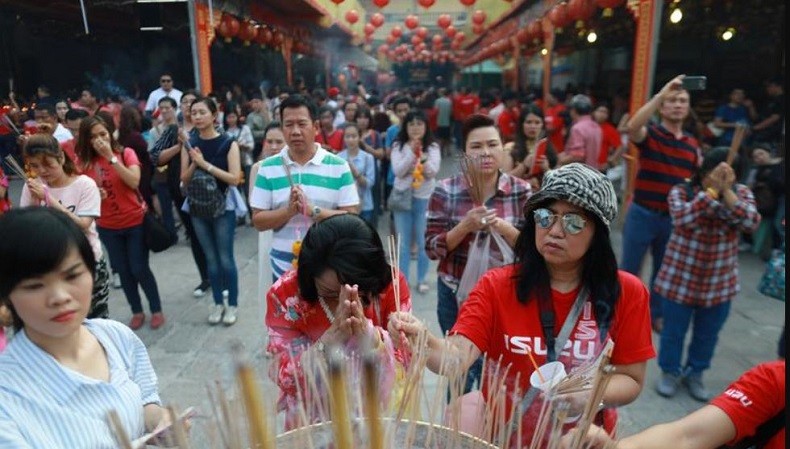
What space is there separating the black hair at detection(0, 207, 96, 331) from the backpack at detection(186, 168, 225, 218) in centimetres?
231

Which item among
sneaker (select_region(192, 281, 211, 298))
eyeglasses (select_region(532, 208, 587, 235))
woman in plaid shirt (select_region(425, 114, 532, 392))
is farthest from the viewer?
sneaker (select_region(192, 281, 211, 298))

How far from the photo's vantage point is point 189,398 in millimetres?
2756

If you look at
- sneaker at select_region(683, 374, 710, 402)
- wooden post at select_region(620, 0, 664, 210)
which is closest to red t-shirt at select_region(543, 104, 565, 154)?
wooden post at select_region(620, 0, 664, 210)

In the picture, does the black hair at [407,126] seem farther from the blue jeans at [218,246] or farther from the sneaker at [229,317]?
the sneaker at [229,317]

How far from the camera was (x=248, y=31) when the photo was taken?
8.49 m

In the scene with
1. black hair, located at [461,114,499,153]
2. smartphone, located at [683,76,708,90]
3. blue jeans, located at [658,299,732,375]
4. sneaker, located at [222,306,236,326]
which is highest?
smartphone, located at [683,76,708,90]

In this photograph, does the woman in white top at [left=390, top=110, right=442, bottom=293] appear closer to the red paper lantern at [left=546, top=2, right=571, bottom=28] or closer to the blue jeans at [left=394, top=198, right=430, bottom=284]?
the blue jeans at [left=394, top=198, right=430, bottom=284]

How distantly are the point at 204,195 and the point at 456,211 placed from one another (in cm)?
179

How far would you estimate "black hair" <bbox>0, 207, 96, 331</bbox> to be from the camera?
1047 millimetres

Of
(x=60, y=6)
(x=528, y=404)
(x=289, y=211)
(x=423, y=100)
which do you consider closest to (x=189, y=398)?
(x=289, y=211)

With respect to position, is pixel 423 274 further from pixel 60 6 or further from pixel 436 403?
pixel 60 6

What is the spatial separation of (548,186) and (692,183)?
5.98ft

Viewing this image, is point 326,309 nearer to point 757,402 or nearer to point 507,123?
point 757,402

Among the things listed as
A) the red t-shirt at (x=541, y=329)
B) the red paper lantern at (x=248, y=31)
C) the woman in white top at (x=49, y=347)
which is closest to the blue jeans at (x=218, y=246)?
the woman in white top at (x=49, y=347)
